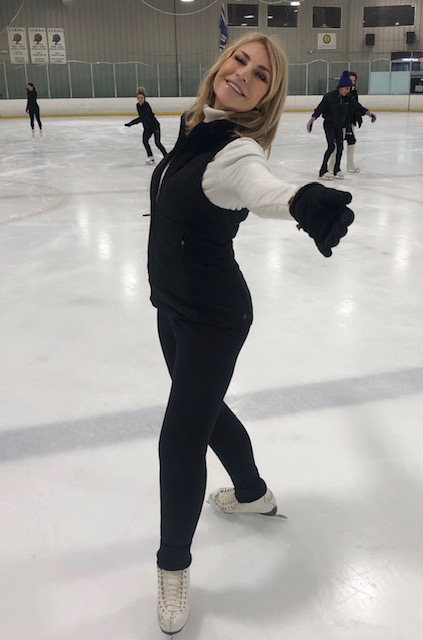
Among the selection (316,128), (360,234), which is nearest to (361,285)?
(360,234)

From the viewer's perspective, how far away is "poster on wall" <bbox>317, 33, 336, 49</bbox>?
2430 cm

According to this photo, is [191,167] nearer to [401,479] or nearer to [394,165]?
[401,479]

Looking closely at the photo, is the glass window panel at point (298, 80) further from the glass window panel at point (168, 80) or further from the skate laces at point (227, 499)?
the skate laces at point (227, 499)

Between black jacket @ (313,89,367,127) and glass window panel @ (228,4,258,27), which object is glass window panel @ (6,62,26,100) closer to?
glass window panel @ (228,4,258,27)

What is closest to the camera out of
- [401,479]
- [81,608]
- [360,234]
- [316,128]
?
[81,608]

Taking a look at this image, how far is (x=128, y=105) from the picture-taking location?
2022 centimetres

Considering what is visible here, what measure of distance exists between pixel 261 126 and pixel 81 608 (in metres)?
1.08

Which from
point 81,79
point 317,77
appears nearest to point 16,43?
point 81,79

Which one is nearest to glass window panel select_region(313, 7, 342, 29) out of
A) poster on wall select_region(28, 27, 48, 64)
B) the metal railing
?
the metal railing

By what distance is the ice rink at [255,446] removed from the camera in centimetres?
127

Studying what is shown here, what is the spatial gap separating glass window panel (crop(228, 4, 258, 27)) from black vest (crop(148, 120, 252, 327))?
24924 mm

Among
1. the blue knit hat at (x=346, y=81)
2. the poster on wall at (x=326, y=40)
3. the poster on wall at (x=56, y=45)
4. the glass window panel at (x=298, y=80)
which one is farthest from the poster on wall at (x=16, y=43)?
the blue knit hat at (x=346, y=81)

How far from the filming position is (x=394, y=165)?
26.1 feet

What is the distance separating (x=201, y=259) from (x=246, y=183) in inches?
8.8
